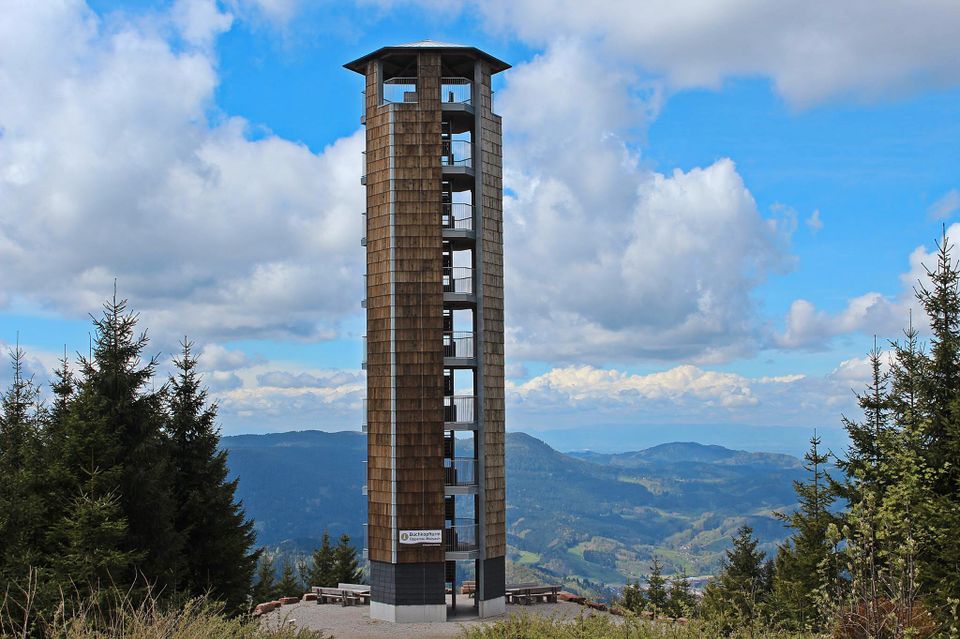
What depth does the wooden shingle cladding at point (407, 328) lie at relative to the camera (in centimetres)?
3180

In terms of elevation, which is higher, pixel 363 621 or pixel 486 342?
pixel 486 342

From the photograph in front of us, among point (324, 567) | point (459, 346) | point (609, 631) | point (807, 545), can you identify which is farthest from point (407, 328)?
point (324, 567)

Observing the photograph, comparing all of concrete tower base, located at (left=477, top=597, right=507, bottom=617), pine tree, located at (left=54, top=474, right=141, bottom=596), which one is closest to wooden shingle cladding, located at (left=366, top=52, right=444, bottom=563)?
concrete tower base, located at (left=477, top=597, right=507, bottom=617)

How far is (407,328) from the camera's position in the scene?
A: 1270 inches

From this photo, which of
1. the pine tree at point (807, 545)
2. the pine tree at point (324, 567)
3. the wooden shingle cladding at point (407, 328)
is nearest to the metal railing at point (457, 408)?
the wooden shingle cladding at point (407, 328)

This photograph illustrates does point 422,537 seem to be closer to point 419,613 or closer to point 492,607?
point 419,613

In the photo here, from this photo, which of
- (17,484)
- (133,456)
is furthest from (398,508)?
(17,484)

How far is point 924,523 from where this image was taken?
18.0 metres

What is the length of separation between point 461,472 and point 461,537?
244 cm

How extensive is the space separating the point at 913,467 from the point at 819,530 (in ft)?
60.5

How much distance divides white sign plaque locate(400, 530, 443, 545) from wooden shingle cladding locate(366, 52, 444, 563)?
216 mm

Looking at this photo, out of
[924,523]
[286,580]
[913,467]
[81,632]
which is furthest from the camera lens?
[286,580]

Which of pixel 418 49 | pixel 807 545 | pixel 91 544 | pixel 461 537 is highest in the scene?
pixel 418 49

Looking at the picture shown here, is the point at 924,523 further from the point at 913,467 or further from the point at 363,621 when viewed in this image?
the point at 363,621
